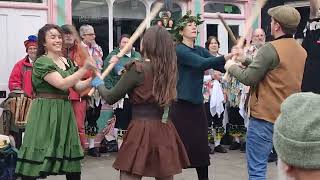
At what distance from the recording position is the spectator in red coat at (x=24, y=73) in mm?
7189

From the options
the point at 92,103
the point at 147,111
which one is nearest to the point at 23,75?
the point at 92,103

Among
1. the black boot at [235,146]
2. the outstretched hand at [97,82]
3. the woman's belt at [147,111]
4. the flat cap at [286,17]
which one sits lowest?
the black boot at [235,146]

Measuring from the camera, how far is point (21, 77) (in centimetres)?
725

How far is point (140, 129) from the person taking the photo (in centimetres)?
395

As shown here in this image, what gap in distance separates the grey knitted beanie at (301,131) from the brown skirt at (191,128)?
11.4ft

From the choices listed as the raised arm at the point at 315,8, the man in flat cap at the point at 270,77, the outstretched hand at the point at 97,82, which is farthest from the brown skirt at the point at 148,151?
the raised arm at the point at 315,8

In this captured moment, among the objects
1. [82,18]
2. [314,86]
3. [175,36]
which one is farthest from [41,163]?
[82,18]

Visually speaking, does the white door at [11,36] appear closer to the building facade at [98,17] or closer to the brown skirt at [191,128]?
the building facade at [98,17]

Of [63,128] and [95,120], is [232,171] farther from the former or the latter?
[63,128]

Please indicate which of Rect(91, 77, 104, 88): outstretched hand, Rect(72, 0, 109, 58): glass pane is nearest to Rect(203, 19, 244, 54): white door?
Rect(72, 0, 109, 58): glass pane

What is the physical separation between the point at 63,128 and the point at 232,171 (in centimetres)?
325

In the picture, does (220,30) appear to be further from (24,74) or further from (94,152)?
(24,74)

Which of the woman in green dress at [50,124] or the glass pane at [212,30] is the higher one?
the glass pane at [212,30]

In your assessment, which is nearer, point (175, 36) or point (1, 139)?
point (1, 139)
